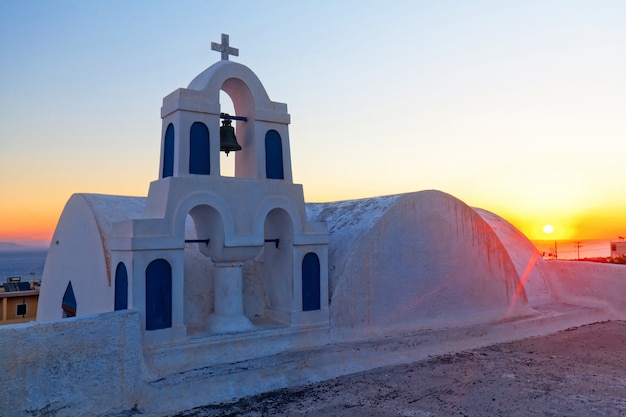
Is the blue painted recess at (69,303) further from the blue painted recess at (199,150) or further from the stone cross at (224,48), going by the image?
the stone cross at (224,48)

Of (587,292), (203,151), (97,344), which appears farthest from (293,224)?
(587,292)

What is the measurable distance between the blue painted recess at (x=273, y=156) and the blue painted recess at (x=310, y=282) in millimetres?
1628

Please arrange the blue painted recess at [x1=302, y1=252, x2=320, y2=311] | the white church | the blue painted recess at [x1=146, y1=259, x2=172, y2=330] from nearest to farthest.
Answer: the white church
the blue painted recess at [x1=146, y1=259, x2=172, y2=330]
the blue painted recess at [x1=302, y1=252, x2=320, y2=311]

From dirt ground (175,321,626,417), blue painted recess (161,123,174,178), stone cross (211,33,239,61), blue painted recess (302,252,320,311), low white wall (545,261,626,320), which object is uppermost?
stone cross (211,33,239,61)

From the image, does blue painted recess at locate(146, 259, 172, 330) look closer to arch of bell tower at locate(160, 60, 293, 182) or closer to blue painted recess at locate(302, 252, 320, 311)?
arch of bell tower at locate(160, 60, 293, 182)

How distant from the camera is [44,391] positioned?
645cm

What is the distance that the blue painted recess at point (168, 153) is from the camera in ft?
28.3

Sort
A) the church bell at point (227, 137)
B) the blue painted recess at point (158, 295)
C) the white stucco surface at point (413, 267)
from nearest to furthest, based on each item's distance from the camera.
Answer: the blue painted recess at point (158, 295) → the church bell at point (227, 137) → the white stucco surface at point (413, 267)

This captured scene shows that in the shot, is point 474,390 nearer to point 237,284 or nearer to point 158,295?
point 237,284

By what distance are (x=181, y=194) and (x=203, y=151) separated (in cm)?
88

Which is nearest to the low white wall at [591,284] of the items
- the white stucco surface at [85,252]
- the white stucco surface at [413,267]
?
the white stucco surface at [413,267]

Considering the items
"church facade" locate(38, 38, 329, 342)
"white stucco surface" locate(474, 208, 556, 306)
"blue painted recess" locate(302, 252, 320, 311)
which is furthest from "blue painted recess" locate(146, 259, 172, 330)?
"white stucco surface" locate(474, 208, 556, 306)

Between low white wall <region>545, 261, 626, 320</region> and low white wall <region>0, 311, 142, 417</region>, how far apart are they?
1281 cm

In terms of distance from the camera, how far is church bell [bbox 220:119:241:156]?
9.20 m
